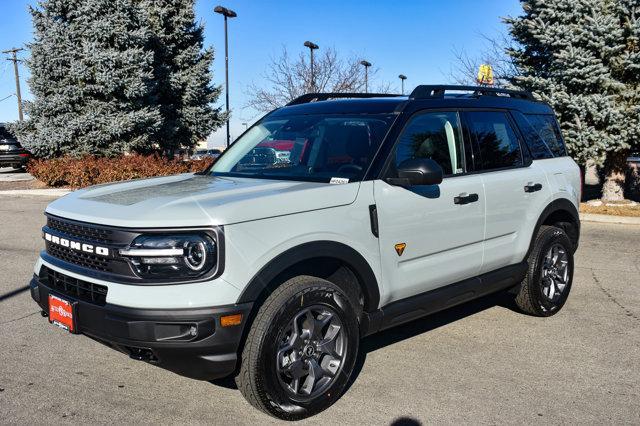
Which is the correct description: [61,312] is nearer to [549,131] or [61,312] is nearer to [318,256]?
[318,256]

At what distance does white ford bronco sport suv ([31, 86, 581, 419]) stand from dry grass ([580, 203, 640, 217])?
25.7 feet

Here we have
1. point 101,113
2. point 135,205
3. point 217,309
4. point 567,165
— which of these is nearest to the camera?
point 217,309

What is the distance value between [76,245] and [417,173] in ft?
6.71

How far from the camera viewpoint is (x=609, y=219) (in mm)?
11352

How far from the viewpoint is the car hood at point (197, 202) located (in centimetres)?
306

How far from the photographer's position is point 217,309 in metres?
3.00

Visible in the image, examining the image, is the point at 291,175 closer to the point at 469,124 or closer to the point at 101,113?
the point at 469,124

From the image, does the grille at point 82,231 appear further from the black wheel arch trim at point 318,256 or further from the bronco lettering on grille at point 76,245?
the black wheel arch trim at point 318,256

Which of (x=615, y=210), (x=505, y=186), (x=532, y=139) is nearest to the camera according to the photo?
(x=505, y=186)

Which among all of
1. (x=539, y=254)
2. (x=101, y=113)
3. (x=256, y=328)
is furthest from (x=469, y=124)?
(x=101, y=113)

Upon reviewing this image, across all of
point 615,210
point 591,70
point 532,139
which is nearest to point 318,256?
point 532,139

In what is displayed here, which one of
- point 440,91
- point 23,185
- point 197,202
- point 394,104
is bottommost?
point 23,185

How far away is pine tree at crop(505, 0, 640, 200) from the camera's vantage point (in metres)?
11.6

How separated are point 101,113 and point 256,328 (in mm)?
16721
